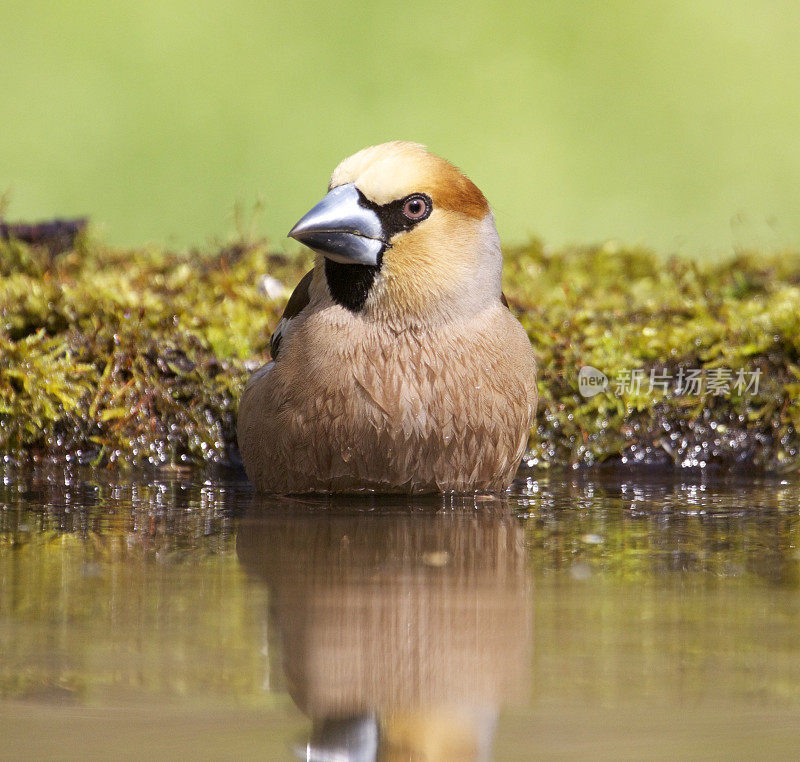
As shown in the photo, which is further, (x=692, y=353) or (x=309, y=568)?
(x=692, y=353)

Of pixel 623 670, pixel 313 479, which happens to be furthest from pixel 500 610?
pixel 313 479

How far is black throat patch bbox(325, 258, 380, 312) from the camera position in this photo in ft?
12.2

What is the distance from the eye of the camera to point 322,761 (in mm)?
1463

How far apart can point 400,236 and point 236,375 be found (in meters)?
1.35

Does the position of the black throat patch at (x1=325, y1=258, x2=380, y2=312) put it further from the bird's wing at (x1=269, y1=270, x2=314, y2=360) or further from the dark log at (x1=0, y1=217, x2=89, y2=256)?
the dark log at (x1=0, y1=217, x2=89, y2=256)

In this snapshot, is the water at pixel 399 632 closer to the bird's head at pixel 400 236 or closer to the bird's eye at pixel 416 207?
the bird's head at pixel 400 236

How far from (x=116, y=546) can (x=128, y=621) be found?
79 cm

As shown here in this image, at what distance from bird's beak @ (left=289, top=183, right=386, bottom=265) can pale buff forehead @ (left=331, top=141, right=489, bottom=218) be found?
53mm

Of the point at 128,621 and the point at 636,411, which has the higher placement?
the point at 636,411

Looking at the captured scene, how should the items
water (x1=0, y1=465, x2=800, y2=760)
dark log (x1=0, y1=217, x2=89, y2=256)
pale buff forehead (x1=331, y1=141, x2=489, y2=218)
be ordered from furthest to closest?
dark log (x1=0, y1=217, x2=89, y2=256), pale buff forehead (x1=331, y1=141, x2=489, y2=218), water (x1=0, y1=465, x2=800, y2=760)

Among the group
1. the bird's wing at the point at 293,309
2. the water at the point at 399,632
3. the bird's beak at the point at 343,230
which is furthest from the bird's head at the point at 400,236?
the water at the point at 399,632

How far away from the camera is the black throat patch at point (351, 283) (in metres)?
3.73

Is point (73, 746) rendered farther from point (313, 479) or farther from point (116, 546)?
point (313, 479)

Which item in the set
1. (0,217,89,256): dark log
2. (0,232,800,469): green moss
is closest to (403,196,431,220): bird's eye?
(0,232,800,469): green moss
